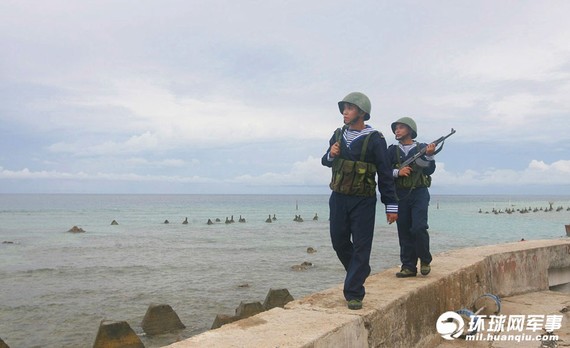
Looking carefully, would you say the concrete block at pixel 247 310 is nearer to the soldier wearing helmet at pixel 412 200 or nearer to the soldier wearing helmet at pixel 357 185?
the soldier wearing helmet at pixel 412 200

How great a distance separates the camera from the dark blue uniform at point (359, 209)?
12.3ft

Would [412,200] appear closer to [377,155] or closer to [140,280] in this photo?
[377,155]

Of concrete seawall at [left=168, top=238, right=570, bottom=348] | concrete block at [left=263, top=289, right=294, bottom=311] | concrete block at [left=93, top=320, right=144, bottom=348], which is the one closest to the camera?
concrete seawall at [left=168, top=238, right=570, bottom=348]

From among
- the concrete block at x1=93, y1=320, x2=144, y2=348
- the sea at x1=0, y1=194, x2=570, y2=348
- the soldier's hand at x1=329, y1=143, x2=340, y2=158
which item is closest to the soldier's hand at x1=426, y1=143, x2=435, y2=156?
the soldier's hand at x1=329, y1=143, x2=340, y2=158

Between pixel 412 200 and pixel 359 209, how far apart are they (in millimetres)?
1564

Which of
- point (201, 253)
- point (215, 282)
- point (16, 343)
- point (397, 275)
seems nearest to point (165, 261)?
point (201, 253)

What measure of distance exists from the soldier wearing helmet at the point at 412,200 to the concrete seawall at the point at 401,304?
24 cm

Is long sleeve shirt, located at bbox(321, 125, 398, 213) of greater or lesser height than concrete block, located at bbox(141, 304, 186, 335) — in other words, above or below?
above

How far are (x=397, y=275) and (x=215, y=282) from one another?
47.8 ft

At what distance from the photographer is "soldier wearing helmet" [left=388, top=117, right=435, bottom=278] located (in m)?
5.04

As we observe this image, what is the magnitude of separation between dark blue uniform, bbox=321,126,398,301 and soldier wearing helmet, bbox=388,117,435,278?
129cm

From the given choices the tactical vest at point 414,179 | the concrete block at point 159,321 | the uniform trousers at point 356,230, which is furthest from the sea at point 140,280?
the uniform trousers at point 356,230

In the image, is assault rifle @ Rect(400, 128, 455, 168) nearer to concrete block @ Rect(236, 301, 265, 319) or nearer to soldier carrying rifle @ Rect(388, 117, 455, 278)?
soldier carrying rifle @ Rect(388, 117, 455, 278)

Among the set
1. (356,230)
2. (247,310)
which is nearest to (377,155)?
(356,230)
